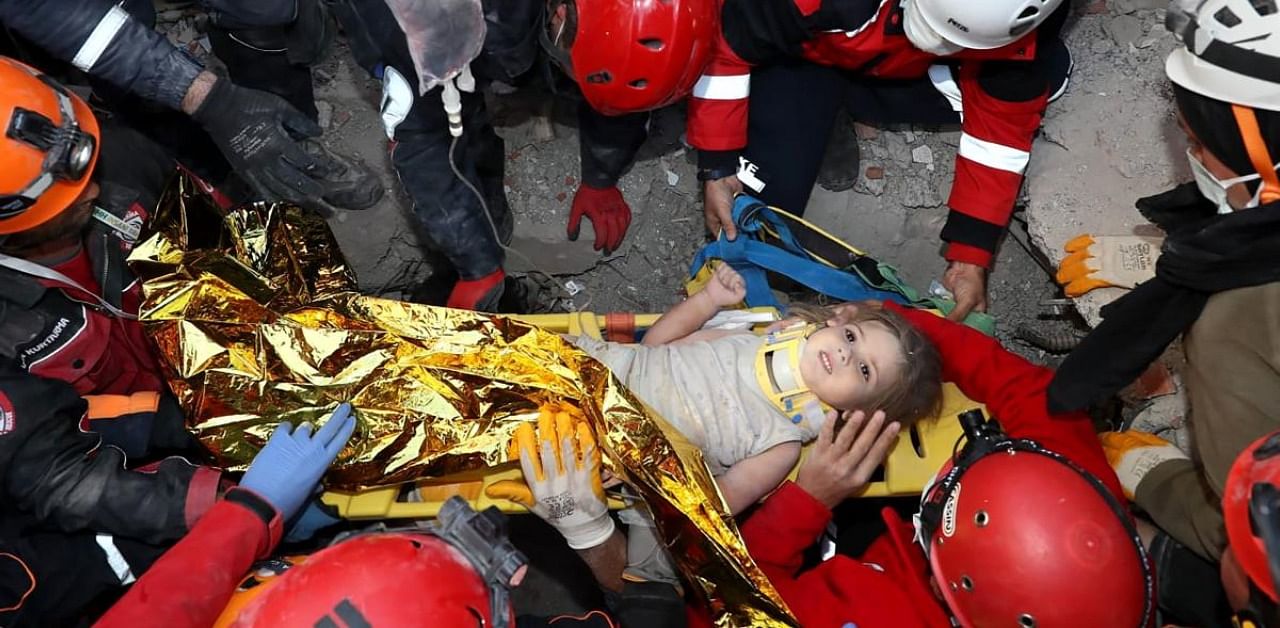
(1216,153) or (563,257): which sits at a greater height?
(1216,153)

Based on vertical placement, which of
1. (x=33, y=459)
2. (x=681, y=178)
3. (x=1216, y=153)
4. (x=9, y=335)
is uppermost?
(x=1216, y=153)

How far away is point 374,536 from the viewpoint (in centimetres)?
172

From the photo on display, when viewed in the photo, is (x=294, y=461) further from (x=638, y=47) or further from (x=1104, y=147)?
(x=1104, y=147)

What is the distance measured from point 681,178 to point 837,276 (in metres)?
0.81

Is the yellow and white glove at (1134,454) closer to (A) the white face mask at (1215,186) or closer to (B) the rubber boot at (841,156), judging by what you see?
(A) the white face mask at (1215,186)

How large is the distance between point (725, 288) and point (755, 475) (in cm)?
60

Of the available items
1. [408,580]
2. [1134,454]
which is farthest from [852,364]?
Answer: [408,580]

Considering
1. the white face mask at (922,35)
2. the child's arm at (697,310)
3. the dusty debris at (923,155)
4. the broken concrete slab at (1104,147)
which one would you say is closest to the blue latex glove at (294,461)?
the child's arm at (697,310)

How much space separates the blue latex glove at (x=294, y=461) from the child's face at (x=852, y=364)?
3.96 ft

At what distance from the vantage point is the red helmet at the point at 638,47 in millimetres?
2289

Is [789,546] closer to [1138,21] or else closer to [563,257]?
[563,257]

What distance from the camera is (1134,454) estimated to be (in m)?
2.42

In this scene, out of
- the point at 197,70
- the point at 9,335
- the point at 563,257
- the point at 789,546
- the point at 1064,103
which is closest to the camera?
the point at 9,335

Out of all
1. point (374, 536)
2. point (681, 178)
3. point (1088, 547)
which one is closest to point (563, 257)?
point (681, 178)
